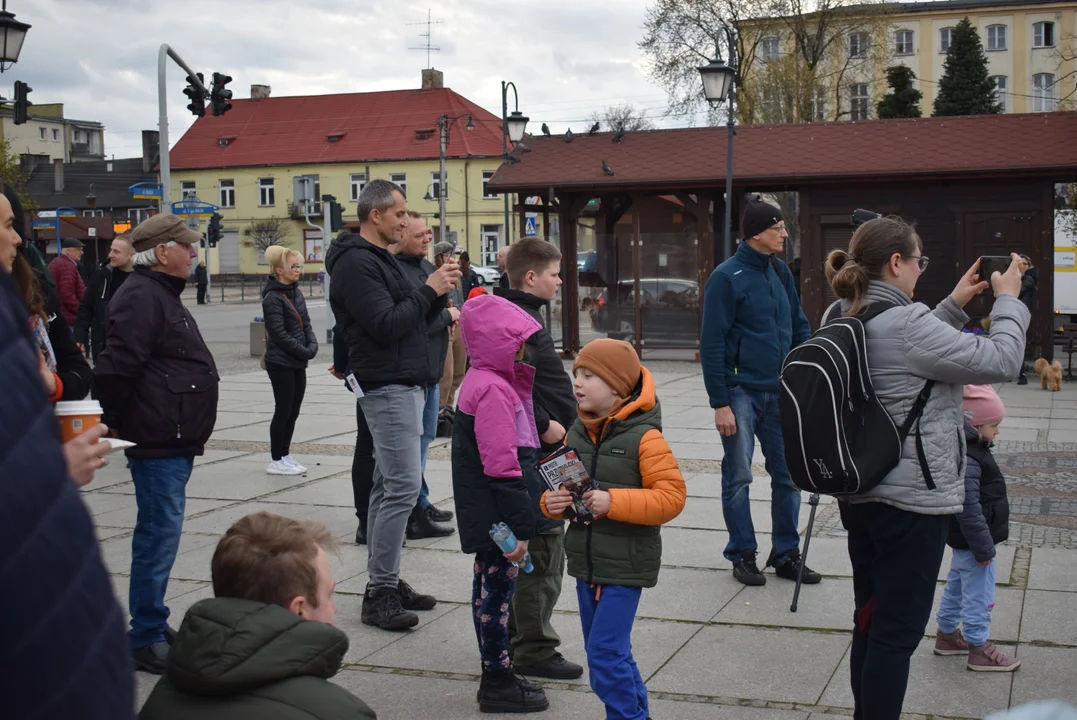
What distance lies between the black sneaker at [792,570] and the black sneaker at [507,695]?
7.02 feet

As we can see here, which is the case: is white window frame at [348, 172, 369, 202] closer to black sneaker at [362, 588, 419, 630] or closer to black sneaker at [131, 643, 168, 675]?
black sneaker at [362, 588, 419, 630]

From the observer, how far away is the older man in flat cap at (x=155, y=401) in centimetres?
505

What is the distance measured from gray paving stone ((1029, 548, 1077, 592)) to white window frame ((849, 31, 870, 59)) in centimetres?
4551

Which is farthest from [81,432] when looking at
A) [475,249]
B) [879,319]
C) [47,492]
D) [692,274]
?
[475,249]

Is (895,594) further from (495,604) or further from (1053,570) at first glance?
(1053,570)

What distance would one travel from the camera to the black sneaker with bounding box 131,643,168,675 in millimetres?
5039

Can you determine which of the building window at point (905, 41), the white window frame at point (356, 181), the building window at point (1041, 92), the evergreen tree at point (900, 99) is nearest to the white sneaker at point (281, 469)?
the evergreen tree at point (900, 99)

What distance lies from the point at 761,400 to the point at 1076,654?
2.03m

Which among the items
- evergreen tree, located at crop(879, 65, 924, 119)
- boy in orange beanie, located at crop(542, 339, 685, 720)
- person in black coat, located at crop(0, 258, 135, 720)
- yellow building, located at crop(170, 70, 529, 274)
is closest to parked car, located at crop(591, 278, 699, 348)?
boy in orange beanie, located at crop(542, 339, 685, 720)

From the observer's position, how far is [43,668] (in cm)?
113

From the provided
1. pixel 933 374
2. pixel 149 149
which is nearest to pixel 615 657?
pixel 933 374

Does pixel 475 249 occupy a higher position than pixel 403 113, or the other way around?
pixel 403 113

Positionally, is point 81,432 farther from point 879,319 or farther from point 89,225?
point 89,225

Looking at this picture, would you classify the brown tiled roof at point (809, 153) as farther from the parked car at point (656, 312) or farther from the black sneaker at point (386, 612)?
the black sneaker at point (386, 612)
